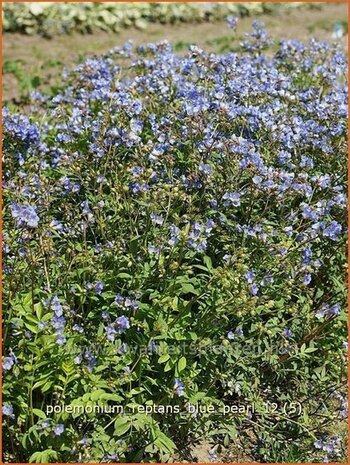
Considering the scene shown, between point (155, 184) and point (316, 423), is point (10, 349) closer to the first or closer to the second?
point (155, 184)

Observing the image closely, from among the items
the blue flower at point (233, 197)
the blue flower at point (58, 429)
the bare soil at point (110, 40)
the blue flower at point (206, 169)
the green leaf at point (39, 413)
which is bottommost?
the blue flower at point (58, 429)

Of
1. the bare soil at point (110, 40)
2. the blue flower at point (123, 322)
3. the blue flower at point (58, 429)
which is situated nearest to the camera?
the blue flower at point (58, 429)

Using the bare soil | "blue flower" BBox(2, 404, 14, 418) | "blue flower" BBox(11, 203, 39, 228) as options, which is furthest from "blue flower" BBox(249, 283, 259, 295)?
the bare soil

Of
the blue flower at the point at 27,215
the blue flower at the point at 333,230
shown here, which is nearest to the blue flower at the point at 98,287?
the blue flower at the point at 27,215

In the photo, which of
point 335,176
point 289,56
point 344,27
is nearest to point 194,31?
point 344,27

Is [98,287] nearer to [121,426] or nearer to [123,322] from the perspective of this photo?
[123,322]

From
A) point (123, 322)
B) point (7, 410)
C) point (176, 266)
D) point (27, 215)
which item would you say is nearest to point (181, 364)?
point (123, 322)

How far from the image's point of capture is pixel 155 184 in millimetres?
3605

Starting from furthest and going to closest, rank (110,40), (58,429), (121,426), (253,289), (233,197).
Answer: (110,40) < (233,197) < (253,289) < (121,426) < (58,429)

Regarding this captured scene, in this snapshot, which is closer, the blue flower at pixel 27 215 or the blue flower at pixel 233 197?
the blue flower at pixel 27 215

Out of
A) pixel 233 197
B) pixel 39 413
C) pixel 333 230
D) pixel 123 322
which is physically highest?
pixel 233 197

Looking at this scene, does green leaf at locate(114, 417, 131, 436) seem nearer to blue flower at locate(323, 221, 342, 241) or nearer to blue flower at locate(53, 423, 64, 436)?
blue flower at locate(53, 423, 64, 436)

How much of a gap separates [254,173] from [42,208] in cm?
102

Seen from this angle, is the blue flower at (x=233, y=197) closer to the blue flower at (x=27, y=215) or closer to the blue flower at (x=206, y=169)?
the blue flower at (x=206, y=169)
